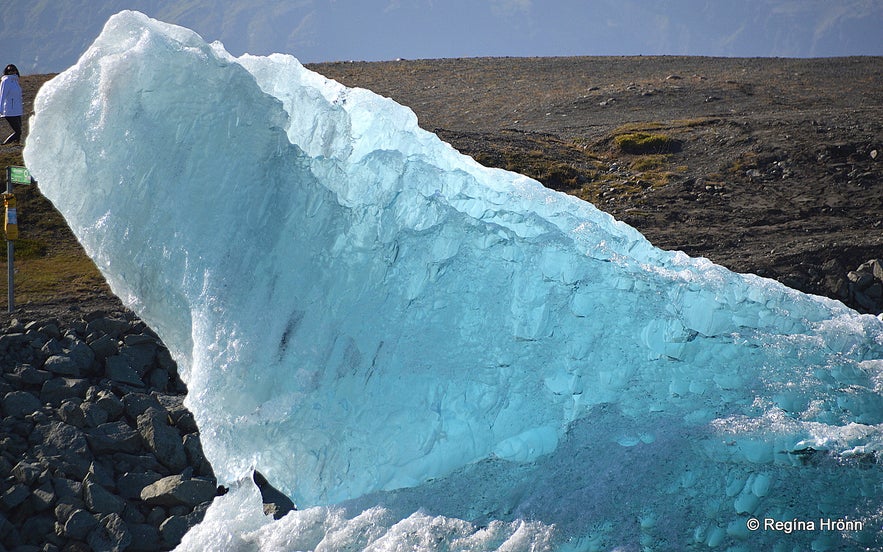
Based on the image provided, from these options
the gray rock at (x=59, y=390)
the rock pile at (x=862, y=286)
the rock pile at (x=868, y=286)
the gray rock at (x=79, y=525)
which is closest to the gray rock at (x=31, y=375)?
the gray rock at (x=59, y=390)

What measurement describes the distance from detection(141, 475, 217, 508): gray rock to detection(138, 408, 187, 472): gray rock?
0.58 meters

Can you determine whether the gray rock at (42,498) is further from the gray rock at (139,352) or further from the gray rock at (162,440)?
the gray rock at (139,352)

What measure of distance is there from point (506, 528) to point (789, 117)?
69.5 feet

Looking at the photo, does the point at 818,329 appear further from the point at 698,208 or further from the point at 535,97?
the point at 535,97

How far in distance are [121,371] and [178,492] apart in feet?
8.22

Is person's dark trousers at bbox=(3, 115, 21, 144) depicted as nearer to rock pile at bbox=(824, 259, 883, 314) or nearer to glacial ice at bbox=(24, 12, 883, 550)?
glacial ice at bbox=(24, 12, 883, 550)

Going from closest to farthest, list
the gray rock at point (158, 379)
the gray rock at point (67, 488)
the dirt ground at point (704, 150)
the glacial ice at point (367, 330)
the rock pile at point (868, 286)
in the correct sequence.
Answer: the glacial ice at point (367, 330)
the gray rock at point (67, 488)
the gray rock at point (158, 379)
the rock pile at point (868, 286)
the dirt ground at point (704, 150)

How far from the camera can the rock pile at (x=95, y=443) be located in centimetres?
895

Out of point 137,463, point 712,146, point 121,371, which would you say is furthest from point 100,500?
point 712,146

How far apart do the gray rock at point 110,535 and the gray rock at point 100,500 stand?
138 mm

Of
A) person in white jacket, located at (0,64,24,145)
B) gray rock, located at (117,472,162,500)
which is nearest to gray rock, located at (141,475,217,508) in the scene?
gray rock, located at (117,472,162,500)

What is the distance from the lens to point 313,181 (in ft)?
21.1

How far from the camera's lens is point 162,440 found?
33.0 ft

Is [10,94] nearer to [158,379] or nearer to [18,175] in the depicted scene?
[18,175]
